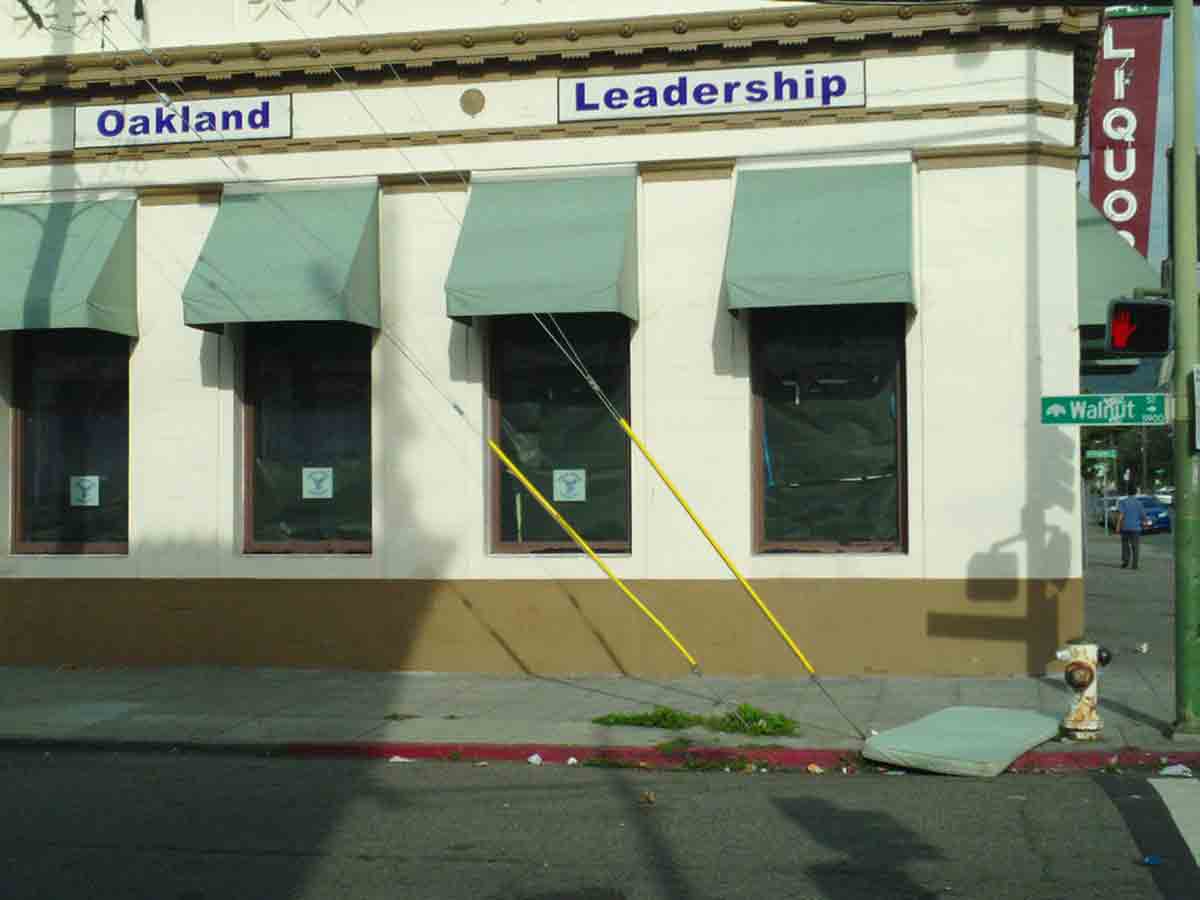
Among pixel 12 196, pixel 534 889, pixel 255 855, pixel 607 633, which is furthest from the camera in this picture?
pixel 12 196

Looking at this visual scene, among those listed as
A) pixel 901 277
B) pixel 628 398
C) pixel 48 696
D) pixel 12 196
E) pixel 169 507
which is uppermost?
pixel 12 196

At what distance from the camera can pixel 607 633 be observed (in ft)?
47.1

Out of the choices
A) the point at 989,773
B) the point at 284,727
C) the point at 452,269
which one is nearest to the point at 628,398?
the point at 452,269

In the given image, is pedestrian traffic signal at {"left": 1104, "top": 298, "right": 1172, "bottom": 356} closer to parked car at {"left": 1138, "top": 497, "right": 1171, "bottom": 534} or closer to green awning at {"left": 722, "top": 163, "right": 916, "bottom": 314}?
green awning at {"left": 722, "top": 163, "right": 916, "bottom": 314}

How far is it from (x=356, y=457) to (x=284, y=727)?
4090 mm

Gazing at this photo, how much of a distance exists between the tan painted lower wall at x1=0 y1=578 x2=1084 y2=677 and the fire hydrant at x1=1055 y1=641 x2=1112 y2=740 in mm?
2970

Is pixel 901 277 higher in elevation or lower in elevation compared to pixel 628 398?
higher

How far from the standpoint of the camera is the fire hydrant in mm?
10422

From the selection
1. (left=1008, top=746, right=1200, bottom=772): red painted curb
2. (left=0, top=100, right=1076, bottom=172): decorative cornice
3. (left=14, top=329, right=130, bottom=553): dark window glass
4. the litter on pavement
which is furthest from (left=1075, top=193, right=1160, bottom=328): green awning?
(left=14, top=329, right=130, bottom=553): dark window glass

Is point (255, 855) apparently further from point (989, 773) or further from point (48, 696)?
point (48, 696)

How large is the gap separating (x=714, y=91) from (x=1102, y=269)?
171 inches

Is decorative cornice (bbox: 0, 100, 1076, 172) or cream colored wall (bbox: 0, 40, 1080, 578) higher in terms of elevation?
decorative cornice (bbox: 0, 100, 1076, 172)

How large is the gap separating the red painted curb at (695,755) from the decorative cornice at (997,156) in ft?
19.8

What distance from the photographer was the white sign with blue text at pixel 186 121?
15180 millimetres
